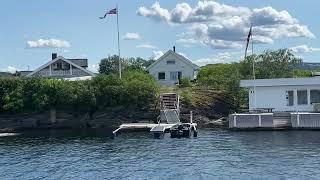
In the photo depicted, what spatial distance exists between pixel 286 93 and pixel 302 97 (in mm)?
1899

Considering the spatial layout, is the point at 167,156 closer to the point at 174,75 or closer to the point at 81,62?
the point at 174,75

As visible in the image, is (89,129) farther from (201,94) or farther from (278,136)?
(278,136)

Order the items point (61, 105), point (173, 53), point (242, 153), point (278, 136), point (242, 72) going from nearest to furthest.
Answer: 1. point (242, 153)
2. point (278, 136)
3. point (61, 105)
4. point (242, 72)
5. point (173, 53)

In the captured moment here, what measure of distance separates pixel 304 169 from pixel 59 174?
50.5ft

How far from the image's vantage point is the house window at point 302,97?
→ 6531cm

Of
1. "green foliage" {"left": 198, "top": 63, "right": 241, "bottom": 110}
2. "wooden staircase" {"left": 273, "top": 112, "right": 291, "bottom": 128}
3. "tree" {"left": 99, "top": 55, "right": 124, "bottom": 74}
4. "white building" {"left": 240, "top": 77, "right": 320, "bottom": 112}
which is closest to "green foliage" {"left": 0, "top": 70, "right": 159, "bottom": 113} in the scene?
"green foliage" {"left": 198, "top": 63, "right": 241, "bottom": 110}

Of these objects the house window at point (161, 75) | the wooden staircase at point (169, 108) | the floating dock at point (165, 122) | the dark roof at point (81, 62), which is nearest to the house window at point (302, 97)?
the floating dock at point (165, 122)

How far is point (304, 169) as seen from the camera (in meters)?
35.7

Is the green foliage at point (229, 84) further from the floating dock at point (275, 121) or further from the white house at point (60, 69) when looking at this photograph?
the white house at point (60, 69)

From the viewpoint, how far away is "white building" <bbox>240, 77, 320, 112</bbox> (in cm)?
6488

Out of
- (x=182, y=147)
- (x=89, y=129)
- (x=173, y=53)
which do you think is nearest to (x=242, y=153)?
(x=182, y=147)

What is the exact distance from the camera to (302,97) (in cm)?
6556

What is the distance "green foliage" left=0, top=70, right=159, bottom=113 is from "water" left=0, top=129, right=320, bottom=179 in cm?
1359

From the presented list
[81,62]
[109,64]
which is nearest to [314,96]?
[81,62]
